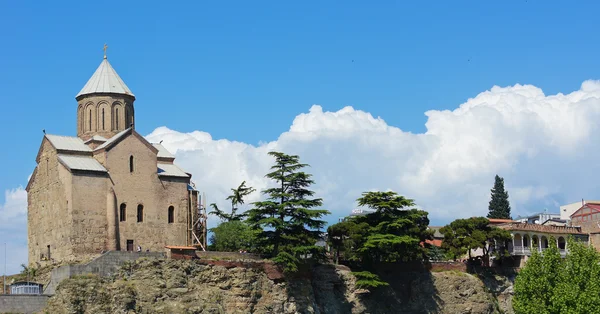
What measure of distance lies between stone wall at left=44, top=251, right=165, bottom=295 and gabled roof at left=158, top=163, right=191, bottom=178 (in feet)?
26.9

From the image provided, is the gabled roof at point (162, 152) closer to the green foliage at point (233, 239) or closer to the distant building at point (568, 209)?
the green foliage at point (233, 239)

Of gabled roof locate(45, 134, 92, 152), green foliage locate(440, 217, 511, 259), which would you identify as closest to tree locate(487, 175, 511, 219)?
green foliage locate(440, 217, 511, 259)

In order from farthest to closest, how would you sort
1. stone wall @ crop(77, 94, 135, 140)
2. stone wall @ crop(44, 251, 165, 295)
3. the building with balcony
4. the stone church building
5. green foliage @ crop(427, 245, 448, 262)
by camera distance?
green foliage @ crop(427, 245, 448, 262)
the building with balcony
stone wall @ crop(77, 94, 135, 140)
the stone church building
stone wall @ crop(44, 251, 165, 295)

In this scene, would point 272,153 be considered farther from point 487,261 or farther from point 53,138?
point 487,261

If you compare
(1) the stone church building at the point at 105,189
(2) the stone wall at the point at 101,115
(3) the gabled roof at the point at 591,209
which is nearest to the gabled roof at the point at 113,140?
(1) the stone church building at the point at 105,189

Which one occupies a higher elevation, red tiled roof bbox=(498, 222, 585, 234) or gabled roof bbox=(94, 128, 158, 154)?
gabled roof bbox=(94, 128, 158, 154)

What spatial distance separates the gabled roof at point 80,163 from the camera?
2133 inches

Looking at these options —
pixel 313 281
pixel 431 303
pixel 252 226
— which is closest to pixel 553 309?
pixel 431 303

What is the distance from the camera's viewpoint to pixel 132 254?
51.1m

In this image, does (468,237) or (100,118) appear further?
(468,237)

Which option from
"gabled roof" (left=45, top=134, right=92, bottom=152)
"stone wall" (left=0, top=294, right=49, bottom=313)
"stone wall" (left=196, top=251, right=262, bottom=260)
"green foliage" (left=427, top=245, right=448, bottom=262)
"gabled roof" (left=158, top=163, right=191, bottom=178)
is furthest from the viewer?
"green foliage" (left=427, top=245, right=448, bottom=262)

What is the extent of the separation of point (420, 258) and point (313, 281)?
26.9 ft

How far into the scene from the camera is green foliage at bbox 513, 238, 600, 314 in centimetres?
5672

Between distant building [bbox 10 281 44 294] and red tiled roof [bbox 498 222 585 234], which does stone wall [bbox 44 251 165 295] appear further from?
red tiled roof [bbox 498 222 585 234]
